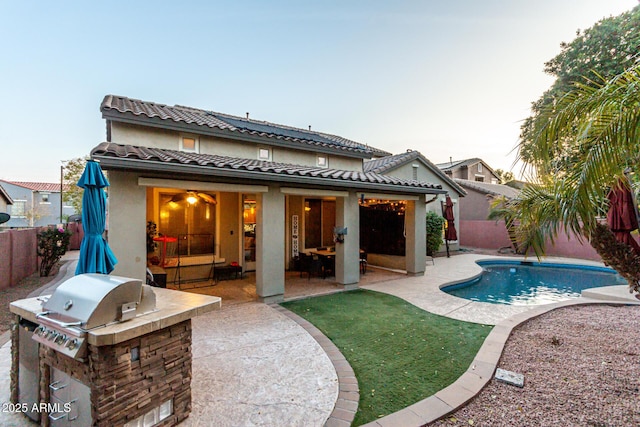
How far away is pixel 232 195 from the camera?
40.2 ft

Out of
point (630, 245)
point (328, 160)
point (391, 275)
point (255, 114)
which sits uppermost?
point (255, 114)

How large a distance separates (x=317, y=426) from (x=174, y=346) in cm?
191

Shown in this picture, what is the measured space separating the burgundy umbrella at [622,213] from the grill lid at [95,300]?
740 centimetres

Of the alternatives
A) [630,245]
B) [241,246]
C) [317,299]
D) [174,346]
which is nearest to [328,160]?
[241,246]

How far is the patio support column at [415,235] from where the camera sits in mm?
12430

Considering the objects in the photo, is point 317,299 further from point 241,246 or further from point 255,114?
point 255,114

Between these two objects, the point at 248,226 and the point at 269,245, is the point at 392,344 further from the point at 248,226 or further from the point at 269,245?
the point at 248,226

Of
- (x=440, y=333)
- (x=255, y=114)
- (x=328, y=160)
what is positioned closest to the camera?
(x=440, y=333)

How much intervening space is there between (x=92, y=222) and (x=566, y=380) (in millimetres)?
7785

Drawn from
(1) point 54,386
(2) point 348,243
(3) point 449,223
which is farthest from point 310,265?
(3) point 449,223

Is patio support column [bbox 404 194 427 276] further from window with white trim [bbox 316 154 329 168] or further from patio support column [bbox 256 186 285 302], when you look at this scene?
patio support column [bbox 256 186 285 302]

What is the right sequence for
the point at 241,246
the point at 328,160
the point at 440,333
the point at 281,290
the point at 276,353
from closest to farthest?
the point at 276,353
the point at 440,333
the point at 281,290
the point at 241,246
the point at 328,160

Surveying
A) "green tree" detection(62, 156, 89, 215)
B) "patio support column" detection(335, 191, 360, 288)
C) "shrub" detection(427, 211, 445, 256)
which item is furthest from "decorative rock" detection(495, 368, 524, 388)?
"green tree" detection(62, 156, 89, 215)

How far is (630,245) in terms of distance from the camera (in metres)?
5.47
